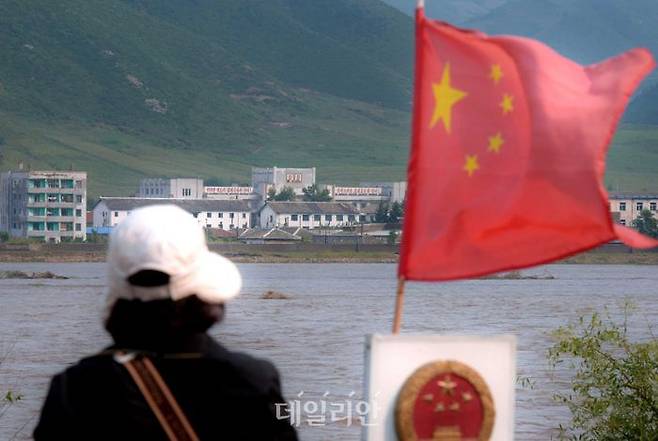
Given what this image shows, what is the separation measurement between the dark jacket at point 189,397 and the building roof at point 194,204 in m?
131

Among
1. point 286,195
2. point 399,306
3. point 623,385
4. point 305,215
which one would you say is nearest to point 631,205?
point 305,215

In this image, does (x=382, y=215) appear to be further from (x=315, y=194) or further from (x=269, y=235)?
(x=315, y=194)

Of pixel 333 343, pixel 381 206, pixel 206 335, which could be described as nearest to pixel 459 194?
pixel 206 335

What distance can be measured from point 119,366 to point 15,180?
127 meters

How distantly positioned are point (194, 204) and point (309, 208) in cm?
974

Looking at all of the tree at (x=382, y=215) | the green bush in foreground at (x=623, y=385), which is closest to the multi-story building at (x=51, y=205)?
the tree at (x=382, y=215)

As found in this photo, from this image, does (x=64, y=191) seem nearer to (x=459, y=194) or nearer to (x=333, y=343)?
(x=333, y=343)

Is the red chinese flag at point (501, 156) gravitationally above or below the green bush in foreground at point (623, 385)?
above

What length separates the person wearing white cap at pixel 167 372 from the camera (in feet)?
10.9

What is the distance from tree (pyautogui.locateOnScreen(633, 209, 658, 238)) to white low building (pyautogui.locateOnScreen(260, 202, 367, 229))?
24126 millimetres

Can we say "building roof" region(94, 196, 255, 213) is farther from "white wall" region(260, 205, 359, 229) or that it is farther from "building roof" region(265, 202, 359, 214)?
"building roof" region(265, 202, 359, 214)

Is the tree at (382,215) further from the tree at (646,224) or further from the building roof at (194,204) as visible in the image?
the tree at (646,224)

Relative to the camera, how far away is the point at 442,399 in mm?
4328

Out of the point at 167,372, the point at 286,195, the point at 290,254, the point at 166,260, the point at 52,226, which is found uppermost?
the point at 286,195
